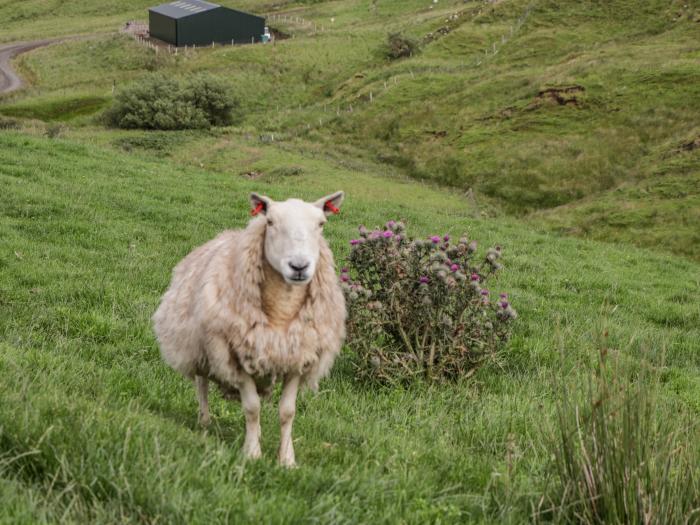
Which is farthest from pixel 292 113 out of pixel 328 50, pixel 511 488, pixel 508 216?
pixel 511 488

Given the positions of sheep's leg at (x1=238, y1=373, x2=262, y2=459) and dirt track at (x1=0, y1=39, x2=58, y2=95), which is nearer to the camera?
sheep's leg at (x1=238, y1=373, x2=262, y2=459)

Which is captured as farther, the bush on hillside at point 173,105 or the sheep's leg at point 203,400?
the bush on hillside at point 173,105

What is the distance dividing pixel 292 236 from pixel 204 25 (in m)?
83.5

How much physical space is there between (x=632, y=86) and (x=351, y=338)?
3818 centimetres

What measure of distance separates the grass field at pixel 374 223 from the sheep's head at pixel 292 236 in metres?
1.33

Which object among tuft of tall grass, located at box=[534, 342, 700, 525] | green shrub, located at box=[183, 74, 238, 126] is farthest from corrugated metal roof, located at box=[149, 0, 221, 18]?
tuft of tall grass, located at box=[534, 342, 700, 525]

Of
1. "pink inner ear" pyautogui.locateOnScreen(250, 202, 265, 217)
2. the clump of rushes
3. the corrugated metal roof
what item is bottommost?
the clump of rushes

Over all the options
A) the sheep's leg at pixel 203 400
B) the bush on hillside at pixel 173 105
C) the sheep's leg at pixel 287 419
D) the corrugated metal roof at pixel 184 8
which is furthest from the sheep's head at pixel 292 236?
the corrugated metal roof at pixel 184 8

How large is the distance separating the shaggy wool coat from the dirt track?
212ft

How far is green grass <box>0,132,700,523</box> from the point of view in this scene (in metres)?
3.77

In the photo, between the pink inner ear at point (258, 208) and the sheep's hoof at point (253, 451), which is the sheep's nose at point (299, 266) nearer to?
the pink inner ear at point (258, 208)

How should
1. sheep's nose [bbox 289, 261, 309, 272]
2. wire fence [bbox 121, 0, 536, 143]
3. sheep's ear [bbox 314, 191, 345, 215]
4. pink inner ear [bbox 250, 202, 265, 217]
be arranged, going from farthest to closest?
wire fence [bbox 121, 0, 536, 143] < sheep's ear [bbox 314, 191, 345, 215] < pink inner ear [bbox 250, 202, 265, 217] < sheep's nose [bbox 289, 261, 309, 272]

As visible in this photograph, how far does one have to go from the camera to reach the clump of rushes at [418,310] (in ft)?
27.5

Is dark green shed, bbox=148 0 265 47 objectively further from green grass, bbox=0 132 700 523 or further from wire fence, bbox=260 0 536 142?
green grass, bbox=0 132 700 523
